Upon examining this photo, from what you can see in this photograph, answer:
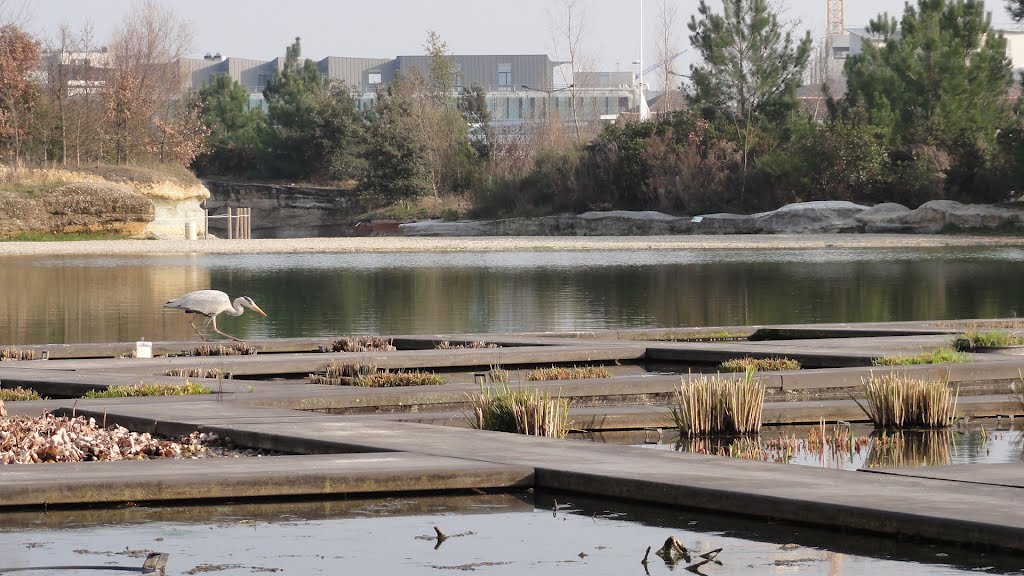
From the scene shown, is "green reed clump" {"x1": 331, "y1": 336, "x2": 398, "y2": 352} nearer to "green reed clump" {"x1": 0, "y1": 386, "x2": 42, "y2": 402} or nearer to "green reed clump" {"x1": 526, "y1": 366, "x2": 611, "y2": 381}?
"green reed clump" {"x1": 526, "y1": 366, "x2": 611, "y2": 381}

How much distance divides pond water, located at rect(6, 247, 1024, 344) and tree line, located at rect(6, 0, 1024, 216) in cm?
1124

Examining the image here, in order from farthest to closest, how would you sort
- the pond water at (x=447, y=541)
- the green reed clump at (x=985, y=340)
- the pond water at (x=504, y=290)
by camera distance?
the pond water at (x=504, y=290)
the green reed clump at (x=985, y=340)
the pond water at (x=447, y=541)

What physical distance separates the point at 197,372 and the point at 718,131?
5341 cm

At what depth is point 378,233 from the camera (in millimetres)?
73375

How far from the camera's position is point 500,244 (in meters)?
57.4

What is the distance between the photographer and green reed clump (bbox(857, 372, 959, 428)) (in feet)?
36.4

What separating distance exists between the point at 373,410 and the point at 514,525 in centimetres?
488

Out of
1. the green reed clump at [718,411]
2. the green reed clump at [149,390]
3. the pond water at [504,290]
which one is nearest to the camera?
the green reed clump at [718,411]

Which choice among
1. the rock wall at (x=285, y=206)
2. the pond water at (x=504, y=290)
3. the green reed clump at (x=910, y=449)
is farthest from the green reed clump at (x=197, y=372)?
the rock wall at (x=285, y=206)

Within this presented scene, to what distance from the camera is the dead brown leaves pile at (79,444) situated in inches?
343

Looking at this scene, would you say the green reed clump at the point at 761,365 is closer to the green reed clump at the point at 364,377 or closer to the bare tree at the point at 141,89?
the green reed clump at the point at 364,377

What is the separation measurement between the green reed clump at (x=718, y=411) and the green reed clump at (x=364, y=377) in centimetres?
323

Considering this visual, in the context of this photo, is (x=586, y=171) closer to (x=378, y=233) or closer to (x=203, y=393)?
(x=378, y=233)

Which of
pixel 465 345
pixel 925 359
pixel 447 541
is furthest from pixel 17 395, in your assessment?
pixel 925 359
